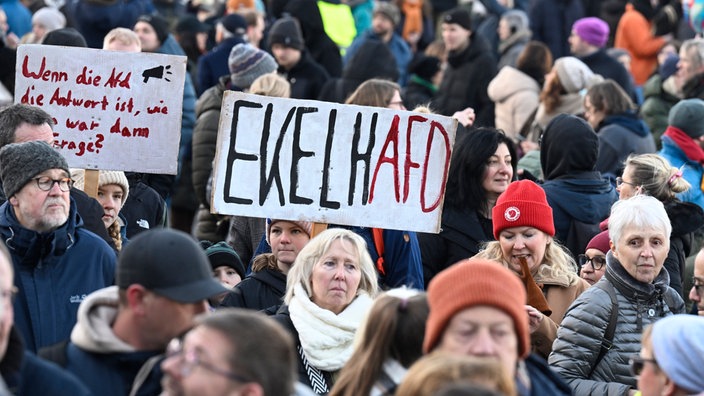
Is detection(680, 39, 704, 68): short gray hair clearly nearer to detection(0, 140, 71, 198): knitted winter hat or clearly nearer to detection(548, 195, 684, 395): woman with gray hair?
detection(548, 195, 684, 395): woman with gray hair

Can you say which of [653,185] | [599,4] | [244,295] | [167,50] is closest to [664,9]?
[599,4]

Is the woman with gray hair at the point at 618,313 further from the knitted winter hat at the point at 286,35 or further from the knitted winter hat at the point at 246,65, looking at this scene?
the knitted winter hat at the point at 286,35

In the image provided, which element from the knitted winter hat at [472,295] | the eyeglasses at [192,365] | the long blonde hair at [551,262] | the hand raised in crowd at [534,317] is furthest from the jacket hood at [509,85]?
the eyeglasses at [192,365]

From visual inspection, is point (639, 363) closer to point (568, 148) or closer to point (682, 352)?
point (682, 352)

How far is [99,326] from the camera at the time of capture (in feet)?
16.0

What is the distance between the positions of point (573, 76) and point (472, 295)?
7.43m

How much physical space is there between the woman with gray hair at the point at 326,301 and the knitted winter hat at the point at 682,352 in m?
1.79

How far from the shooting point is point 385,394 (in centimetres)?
470

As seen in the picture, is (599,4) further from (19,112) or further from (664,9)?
(19,112)

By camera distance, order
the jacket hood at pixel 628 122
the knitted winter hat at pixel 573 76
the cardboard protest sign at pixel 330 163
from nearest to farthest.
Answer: the cardboard protest sign at pixel 330 163, the jacket hood at pixel 628 122, the knitted winter hat at pixel 573 76

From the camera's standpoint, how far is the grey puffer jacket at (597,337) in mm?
6410

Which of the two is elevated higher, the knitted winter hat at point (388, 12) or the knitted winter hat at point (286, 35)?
the knitted winter hat at point (388, 12)

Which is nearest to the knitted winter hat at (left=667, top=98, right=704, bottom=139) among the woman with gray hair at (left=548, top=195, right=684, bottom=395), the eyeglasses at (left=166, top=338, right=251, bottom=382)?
the woman with gray hair at (left=548, top=195, right=684, bottom=395)

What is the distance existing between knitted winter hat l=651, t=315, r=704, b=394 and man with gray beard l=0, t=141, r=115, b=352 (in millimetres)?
2540
